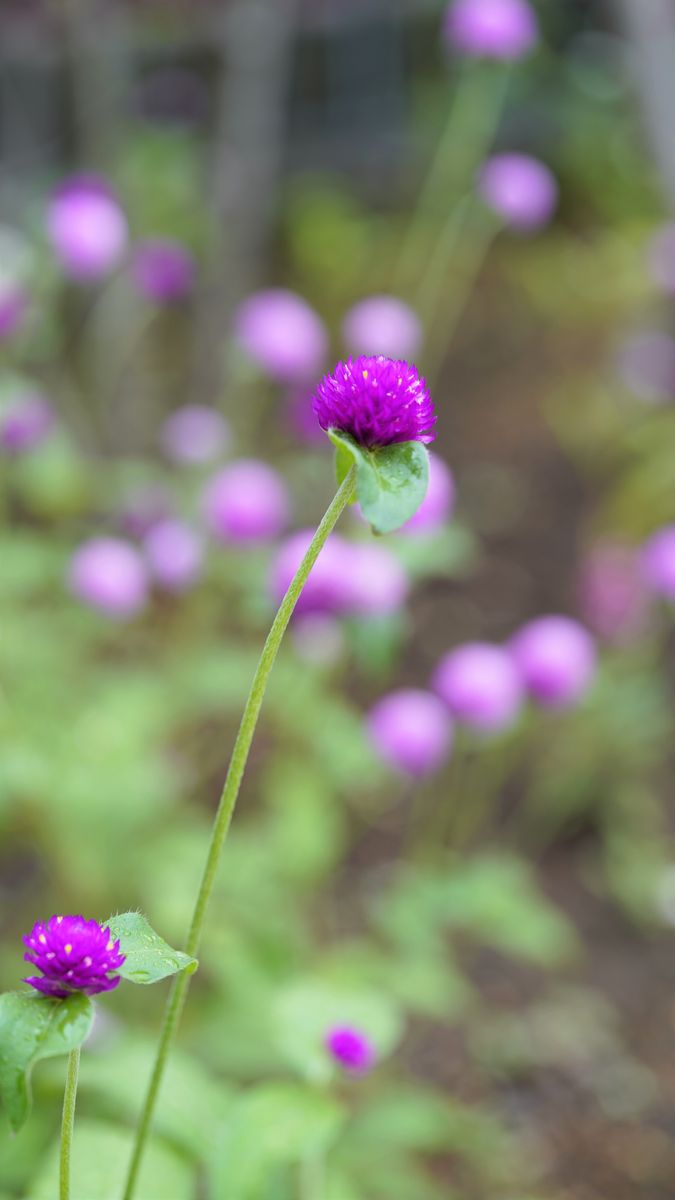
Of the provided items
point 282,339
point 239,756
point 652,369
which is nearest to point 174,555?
point 282,339

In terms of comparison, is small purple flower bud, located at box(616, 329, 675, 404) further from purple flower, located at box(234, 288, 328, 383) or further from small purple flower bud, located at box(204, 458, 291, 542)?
small purple flower bud, located at box(204, 458, 291, 542)

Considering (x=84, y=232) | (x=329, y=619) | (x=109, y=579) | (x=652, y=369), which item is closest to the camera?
(x=329, y=619)

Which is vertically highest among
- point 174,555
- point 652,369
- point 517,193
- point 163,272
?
point 652,369

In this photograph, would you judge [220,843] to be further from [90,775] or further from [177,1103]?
[90,775]

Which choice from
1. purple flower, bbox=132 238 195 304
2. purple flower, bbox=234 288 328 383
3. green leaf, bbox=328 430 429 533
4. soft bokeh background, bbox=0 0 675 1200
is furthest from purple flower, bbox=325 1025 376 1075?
purple flower, bbox=132 238 195 304

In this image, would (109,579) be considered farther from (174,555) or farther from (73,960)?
(73,960)

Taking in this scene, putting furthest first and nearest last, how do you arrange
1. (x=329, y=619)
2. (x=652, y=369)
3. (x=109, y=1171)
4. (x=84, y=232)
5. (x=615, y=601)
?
1. (x=652, y=369)
2. (x=615, y=601)
3. (x=84, y=232)
4. (x=329, y=619)
5. (x=109, y=1171)

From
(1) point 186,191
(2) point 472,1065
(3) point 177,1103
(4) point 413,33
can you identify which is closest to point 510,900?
(2) point 472,1065
